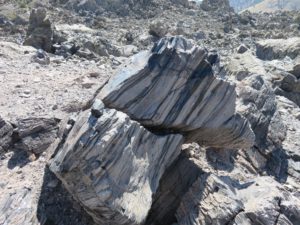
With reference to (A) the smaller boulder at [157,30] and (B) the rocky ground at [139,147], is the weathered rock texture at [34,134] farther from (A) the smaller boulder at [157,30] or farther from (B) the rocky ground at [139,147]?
(A) the smaller boulder at [157,30]

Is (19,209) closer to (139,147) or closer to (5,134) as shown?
(5,134)

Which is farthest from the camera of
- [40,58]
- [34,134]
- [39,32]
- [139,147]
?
[39,32]

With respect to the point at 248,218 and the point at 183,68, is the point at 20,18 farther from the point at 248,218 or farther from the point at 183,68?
the point at 248,218

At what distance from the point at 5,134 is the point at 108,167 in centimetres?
441

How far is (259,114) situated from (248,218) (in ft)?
22.5

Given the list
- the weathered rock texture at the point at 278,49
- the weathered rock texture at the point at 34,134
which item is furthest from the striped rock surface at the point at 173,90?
the weathered rock texture at the point at 278,49

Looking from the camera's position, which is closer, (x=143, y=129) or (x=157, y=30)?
(x=143, y=129)

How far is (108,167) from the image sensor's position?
26.7ft

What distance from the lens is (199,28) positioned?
47562 millimetres

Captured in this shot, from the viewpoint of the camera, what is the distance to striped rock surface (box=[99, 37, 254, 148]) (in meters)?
9.28

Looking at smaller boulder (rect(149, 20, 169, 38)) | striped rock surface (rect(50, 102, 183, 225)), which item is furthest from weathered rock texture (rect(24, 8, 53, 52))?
striped rock surface (rect(50, 102, 183, 225))

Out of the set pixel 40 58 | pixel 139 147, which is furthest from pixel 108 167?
pixel 40 58

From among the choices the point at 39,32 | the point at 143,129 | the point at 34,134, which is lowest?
the point at 39,32

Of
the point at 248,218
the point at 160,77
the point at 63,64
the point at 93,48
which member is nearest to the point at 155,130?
the point at 160,77
